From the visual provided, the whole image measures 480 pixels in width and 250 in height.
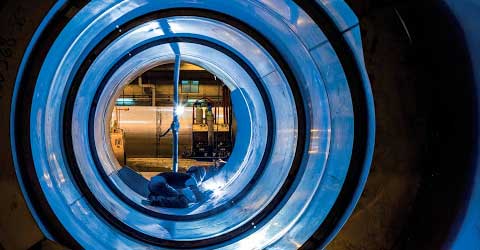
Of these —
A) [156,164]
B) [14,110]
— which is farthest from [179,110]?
[14,110]

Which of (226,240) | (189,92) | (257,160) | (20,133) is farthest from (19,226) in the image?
(189,92)

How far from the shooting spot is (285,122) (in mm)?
3279

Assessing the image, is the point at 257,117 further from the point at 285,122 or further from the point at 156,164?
the point at 156,164

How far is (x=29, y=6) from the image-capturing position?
1256 millimetres

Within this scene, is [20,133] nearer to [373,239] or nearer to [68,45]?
[68,45]

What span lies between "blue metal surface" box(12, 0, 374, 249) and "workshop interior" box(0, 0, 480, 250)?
0.02m

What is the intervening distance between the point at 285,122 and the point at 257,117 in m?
1.11

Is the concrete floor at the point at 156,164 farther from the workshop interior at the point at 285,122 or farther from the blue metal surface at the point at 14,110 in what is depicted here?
the blue metal surface at the point at 14,110

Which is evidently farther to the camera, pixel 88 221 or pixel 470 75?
pixel 88 221

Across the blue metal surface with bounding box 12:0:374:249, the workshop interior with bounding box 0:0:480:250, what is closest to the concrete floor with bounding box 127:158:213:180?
the blue metal surface with bounding box 12:0:374:249

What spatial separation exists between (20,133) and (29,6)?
484 mm

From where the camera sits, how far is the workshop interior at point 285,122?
1.32 meters

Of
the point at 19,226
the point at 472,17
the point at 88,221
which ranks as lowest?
the point at 88,221

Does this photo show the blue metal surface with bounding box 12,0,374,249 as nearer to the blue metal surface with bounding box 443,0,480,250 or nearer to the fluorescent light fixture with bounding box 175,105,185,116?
the blue metal surface with bounding box 443,0,480,250
